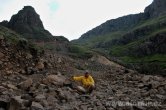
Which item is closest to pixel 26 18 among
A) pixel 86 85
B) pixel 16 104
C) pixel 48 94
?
pixel 86 85

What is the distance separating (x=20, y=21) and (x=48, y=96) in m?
157

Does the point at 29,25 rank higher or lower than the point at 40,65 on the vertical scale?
higher

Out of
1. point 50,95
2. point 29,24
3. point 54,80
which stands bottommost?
point 50,95

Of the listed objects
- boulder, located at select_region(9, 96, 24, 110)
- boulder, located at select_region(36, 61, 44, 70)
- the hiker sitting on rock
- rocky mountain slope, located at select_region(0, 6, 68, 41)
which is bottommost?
boulder, located at select_region(9, 96, 24, 110)

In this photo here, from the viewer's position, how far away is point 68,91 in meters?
20.8

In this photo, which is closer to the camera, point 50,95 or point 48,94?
point 50,95

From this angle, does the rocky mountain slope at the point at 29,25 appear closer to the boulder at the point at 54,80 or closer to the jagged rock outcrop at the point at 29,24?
the jagged rock outcrop at the point at 29,24

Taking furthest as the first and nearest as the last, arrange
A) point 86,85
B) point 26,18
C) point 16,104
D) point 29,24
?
point 29,24 → point 26,18 → point 86,85 → point 16,104

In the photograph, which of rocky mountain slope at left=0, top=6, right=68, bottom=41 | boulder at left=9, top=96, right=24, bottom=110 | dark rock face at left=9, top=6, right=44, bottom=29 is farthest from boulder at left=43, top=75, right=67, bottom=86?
dark rock face at left=9, top=6, right=44, bottom=29

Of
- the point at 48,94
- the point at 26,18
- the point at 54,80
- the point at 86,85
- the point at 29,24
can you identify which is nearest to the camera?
the point at 48,94

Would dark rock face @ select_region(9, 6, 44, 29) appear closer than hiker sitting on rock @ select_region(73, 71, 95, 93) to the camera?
No

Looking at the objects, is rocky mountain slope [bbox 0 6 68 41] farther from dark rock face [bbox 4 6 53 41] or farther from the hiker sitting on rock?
the hiker sitting on rock

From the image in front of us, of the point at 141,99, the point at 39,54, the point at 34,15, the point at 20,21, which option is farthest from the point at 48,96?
the point at 34,15

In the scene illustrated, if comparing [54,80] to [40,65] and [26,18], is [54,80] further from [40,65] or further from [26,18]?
[26,18]
